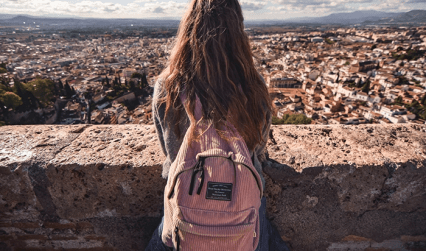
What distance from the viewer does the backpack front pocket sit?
3.04 ft

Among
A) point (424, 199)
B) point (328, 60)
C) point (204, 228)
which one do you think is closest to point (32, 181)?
point (204, 228)

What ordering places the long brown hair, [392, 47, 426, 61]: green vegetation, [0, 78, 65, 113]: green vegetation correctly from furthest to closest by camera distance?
[392, 47, 426, 61]: green vegetation, [0, 78, 65, 113]: green vegetation, the long brown hair

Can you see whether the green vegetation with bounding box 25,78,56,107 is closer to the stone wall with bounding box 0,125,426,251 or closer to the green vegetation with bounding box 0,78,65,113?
the green vegetation with bounding box 0,78,65,113

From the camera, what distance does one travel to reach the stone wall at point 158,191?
4.89 ft

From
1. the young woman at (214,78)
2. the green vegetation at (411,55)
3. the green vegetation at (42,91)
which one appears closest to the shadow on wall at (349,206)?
the young woman at (214,78)

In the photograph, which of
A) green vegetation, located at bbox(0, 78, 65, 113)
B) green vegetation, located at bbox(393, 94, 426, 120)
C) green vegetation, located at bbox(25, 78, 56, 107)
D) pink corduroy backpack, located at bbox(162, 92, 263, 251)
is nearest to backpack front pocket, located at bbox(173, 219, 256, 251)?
pink corduroy backpack, located at bbox(162, 92, 263, 251)

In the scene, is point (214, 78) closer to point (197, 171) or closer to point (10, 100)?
point (197, 171)

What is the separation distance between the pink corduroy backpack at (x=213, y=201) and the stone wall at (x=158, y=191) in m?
0.57

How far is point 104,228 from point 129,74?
35110 mm

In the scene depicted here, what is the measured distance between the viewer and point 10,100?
58.3 ft

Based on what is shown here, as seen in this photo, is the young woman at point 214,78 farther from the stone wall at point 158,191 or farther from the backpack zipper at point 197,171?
the stone wall at point 158,191

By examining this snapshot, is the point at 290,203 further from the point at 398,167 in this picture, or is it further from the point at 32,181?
the point at 32,181

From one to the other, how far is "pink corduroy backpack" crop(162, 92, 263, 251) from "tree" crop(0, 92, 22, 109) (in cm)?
2161

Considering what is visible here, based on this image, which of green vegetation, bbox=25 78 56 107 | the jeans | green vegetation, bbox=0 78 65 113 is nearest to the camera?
the jeans
